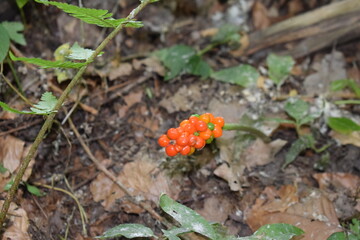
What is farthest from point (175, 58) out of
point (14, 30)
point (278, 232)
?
point (278, 232)

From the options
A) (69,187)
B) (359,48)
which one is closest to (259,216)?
(69,187)

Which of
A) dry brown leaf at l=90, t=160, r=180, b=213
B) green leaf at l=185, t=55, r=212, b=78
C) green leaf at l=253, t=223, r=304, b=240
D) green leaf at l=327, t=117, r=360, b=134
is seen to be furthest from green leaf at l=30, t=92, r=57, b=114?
green leaf at l=327, t=117, r=360, b=134

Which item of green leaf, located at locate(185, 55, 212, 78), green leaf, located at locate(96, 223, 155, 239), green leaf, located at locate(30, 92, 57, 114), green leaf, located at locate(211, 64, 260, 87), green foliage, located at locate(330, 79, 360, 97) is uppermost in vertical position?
green leaf, located at locate(30, 92, 57, 114)

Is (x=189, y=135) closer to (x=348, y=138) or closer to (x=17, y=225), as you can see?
(x=17, y=225)

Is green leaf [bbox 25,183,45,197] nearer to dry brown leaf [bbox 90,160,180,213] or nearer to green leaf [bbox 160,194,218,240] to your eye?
dry brown leaf [bbox 90,160,180,213]

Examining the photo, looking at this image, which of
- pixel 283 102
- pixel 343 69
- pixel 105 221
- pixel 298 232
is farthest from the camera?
pixel 343 69

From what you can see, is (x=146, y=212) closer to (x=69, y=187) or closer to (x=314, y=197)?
(x=69, y=187)
